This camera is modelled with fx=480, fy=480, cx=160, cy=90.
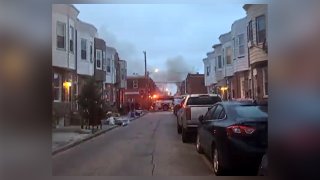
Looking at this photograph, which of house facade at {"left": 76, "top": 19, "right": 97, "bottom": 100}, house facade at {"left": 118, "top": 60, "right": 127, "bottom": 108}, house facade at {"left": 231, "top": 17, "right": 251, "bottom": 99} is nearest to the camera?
house facade at {"left": 231, "top": 17, "right": 251, "bottom": 99}

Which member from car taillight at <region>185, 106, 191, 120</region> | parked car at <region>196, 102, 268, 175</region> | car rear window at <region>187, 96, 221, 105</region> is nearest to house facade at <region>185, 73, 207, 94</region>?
car rear window at <region>187, 96, 221, 105</region>

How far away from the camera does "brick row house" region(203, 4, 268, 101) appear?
6.84 metres

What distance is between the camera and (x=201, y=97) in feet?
25.3

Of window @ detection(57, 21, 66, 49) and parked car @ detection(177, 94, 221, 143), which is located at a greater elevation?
window @ detection(57, 21, 66, 49)

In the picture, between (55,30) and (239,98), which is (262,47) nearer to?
(239,98)

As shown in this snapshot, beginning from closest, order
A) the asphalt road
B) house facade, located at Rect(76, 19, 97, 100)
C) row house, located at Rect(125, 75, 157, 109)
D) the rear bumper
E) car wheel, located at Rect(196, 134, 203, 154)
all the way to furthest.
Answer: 1. the rear bumper
2. the asphalt road
3. car wheel, located at Rect(196, 134, 203, 154)
4. house facade, located at Rect(76, 19, 97, 100)
5. row house, located at Rect(125, 75, 157, 109)

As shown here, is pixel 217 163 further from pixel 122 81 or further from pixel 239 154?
pixel 122 81

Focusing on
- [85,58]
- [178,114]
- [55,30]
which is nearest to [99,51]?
[85,58]

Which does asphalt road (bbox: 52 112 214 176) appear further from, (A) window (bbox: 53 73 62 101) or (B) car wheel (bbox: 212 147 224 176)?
(A) window (bbox: 53 73 62 101)

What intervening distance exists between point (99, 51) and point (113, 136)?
1.35 metres

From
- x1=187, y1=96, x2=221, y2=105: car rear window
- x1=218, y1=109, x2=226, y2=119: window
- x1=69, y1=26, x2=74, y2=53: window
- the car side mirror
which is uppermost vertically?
x1=69, y1=26, x2=74, y2=53: window

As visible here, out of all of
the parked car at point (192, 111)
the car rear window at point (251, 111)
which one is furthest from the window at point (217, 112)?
the parked car at point (192, 111)

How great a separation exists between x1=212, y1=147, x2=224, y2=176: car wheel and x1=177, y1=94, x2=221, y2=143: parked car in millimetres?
846

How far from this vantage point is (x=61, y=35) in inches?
280
